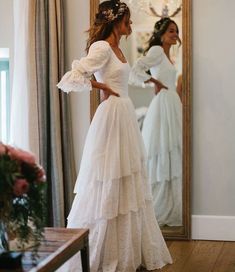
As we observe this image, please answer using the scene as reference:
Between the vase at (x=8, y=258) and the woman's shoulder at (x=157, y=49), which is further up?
the woman's shoulder at (x=157, y=49)

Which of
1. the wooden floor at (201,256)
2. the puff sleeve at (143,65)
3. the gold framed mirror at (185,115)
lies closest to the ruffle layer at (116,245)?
A: the wooden floor at (201,256)

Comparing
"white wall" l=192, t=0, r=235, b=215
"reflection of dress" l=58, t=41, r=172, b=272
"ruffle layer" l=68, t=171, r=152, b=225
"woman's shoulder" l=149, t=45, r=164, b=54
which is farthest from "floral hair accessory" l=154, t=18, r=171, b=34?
"ruffle layer" l=68, t=171, r=152, b=225

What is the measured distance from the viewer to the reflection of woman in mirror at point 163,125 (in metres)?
4.40

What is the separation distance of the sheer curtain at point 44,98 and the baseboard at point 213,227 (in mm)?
990

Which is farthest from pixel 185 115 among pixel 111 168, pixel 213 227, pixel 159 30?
pixel 111 168

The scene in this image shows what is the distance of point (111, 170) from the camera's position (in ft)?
11.8

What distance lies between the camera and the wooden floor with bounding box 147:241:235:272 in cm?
376

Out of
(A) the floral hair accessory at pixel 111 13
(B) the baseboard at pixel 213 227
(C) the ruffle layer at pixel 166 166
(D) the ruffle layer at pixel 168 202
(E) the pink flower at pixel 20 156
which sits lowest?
(B) the baseboard at pixel 213 227

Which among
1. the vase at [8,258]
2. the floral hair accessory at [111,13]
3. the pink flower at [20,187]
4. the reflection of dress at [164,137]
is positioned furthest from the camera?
the reflection of dress at [164,137]

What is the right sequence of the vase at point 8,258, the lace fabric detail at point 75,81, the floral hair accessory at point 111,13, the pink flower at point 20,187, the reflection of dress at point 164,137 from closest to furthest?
the pink flower at point 20,187, the vase at point 8,258, the lace fabric detail at point 75,81, the floral hair accessory at point 111,13, the reflection of dress at point 164,137

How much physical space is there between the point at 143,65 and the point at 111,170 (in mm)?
1150

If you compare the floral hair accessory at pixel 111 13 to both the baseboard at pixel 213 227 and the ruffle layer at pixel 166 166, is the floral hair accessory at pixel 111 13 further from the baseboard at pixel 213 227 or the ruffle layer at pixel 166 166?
the baseboard at pixel 213 227

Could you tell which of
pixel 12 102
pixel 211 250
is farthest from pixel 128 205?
pixel 12 102

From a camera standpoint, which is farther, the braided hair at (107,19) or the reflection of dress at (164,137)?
the reflection of dress at (164,137)
